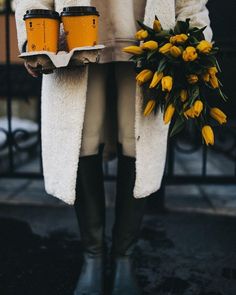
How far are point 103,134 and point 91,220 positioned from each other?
1.12 feet

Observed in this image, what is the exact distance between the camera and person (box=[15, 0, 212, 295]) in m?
1.40

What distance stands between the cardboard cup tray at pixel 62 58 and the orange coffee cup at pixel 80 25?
0.02 meters

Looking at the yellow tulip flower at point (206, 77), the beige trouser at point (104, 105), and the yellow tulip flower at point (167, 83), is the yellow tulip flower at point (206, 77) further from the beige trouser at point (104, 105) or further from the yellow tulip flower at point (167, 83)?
the beige trouser at point (104, 105)

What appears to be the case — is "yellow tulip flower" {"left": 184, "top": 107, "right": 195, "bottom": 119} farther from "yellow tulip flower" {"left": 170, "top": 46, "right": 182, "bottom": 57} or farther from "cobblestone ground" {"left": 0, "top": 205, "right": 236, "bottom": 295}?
"cobblestone ground" {"left": 0, "top": 205, "right": 236, "bottom": 295}

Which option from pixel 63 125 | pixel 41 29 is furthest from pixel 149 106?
pixel 41 29

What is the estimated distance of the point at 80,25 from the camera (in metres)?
1.20

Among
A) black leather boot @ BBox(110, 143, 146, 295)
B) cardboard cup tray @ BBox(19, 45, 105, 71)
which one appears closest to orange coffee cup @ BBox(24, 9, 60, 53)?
cardboard cup tray @ BBox(19, 45, 105, 71)

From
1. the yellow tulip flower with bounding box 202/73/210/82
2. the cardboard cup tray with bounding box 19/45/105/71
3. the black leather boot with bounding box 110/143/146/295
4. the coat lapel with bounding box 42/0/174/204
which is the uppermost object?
the cardboard cup tray with bounding box 19/45/105/71

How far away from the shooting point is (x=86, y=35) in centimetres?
122

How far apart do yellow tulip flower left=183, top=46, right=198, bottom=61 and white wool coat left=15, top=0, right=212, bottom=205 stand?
0.24 m

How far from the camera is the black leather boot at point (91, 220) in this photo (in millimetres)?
1517

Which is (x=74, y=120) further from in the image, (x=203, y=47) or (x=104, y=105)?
(x=203, y=47)

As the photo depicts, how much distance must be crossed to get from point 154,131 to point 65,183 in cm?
37

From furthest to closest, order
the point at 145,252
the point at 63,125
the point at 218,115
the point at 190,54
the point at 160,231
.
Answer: the point at 160,231, the point at 145,252, the point at 63,125, the point at 218,115, the point at 190,54
